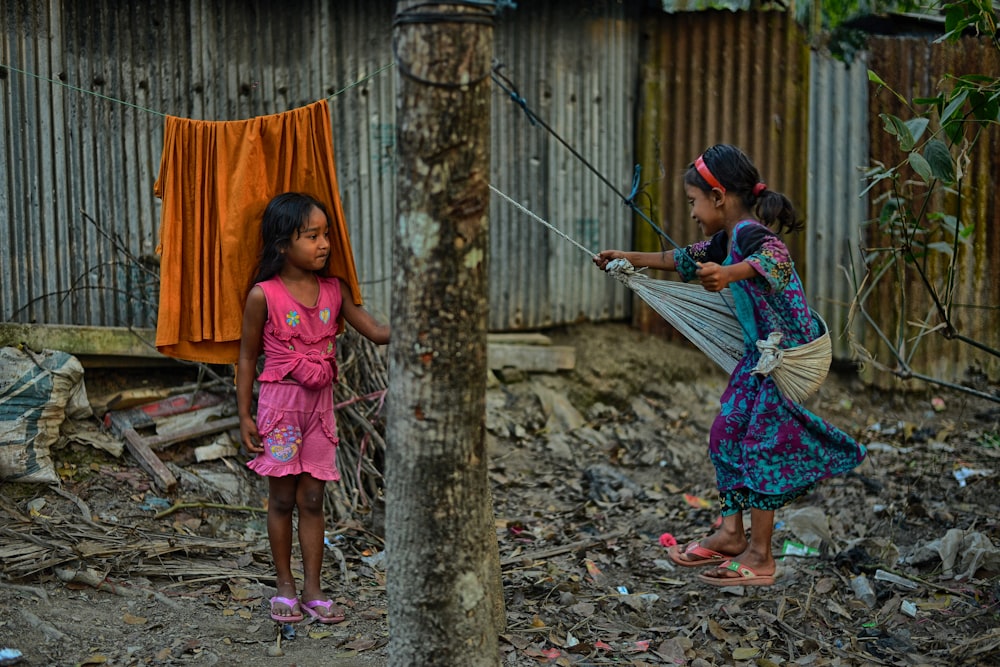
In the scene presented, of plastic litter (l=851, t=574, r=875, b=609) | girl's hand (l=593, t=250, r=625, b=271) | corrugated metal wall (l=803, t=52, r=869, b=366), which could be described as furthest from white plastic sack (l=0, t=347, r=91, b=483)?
corrugated metal wall (l=803, t=52, r=869, b=366)

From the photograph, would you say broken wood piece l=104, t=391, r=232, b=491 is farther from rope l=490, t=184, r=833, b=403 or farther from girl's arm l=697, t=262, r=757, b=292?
girl's arm l=697, t=262, r=757, b=292

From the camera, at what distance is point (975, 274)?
243 inches

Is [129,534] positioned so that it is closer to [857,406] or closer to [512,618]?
[512,618]

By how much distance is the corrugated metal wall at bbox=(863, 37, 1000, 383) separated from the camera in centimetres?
599

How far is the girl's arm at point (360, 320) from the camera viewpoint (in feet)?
11.5

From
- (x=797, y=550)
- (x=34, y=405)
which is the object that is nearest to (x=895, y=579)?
(x=797, y=550)

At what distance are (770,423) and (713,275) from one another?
626 mm

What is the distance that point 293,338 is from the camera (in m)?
3.41

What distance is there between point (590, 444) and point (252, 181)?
2.83 m

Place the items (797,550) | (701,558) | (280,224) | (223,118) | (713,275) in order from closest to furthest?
(713,275)
(280,224)
(701,558)
(797,550)
(223,118)

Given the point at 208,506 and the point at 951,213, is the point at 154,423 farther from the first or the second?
the point at 951,213

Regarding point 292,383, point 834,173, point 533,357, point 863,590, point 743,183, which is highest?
point 834,173

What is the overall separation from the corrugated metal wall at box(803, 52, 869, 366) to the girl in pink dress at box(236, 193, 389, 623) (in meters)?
3.50

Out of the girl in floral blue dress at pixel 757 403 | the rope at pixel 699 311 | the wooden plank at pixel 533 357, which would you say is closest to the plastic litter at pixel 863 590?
the girl in floral blue dress at pixel 757 403
